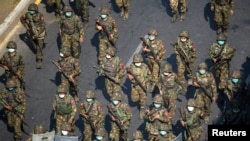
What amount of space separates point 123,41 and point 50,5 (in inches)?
137

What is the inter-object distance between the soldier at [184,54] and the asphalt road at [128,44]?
2.48 ft

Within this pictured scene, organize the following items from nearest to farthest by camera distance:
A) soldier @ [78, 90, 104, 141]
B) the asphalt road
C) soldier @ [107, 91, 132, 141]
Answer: soldier @ [107, 91, 132, 141] → soldier @ [78, 90, 104, 141] → the asphalt road

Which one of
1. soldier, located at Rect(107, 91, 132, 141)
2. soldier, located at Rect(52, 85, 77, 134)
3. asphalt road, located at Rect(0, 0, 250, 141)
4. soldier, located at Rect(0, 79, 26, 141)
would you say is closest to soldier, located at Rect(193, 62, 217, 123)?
asphalt road, located at Rect(0, 0, 250, 141)

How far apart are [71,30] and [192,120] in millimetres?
6174

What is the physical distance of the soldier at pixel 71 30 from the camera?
22.2m

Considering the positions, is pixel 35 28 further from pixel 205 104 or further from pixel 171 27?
pixel 205 104

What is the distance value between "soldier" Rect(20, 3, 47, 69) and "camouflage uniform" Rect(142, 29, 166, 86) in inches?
154

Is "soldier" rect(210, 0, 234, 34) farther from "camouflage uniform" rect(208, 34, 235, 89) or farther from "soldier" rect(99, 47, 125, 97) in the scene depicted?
"soldier" rect(99, 47, 125, 97)

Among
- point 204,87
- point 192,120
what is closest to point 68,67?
point 204,87

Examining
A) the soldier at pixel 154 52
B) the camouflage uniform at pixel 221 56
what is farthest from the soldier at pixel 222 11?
the soldier at pixel 154 52

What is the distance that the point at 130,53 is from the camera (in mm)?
23453

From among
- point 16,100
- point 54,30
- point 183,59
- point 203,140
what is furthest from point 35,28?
point 203,140

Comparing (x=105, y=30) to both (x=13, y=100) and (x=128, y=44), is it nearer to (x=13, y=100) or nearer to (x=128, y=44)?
(x=128, y=44)

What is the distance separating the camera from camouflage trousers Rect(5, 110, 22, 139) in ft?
65.1
